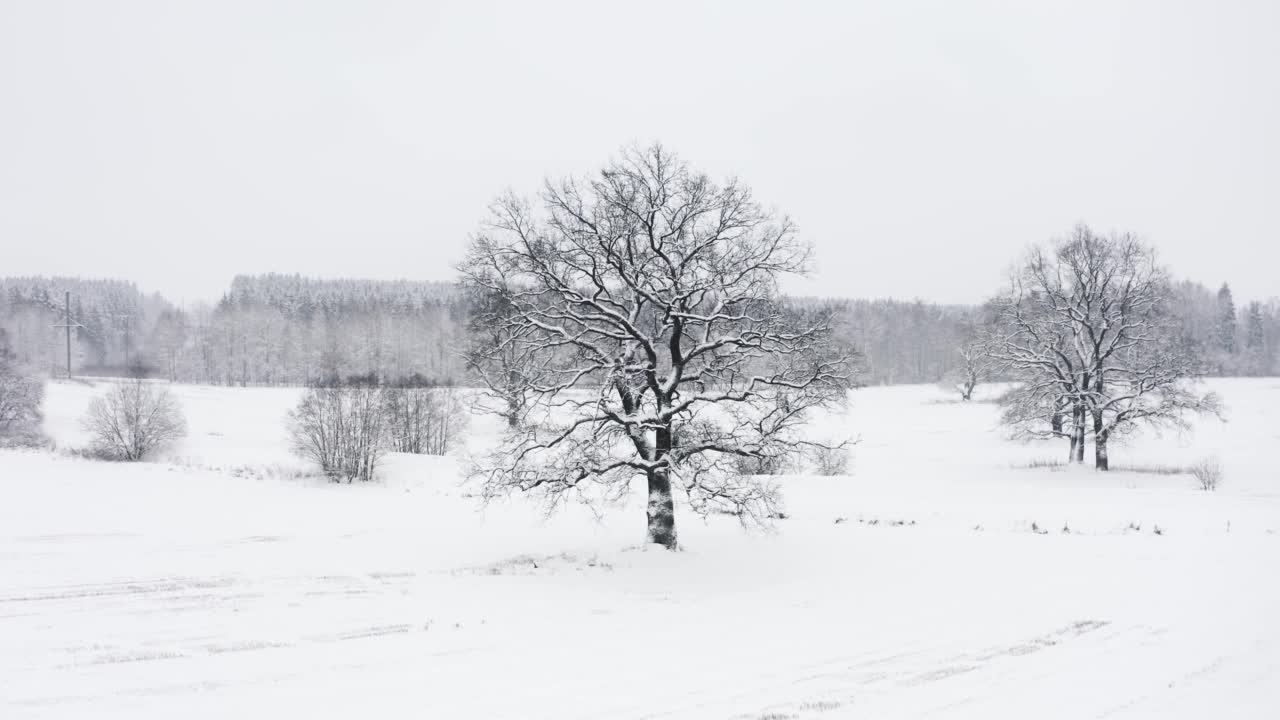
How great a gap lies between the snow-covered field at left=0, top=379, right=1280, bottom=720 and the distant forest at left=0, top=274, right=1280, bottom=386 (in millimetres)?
47869

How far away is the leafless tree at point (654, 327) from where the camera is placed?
16562 mm

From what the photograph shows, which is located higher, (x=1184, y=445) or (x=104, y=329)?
(x=104, y=329)

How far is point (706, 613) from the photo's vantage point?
13.7m

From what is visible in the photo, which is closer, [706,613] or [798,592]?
[706,613]

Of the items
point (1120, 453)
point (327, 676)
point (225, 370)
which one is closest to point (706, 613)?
point (327, 676)

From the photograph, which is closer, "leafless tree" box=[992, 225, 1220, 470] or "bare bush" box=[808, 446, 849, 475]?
"leafless tree" box=[992, 225, 1220, 470]

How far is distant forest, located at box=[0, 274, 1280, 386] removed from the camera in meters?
86.9

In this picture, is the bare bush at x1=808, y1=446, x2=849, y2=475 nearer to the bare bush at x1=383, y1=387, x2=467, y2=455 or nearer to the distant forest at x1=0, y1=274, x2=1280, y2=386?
the bare bush at x1=383, y1=387, x2=467, y2=455

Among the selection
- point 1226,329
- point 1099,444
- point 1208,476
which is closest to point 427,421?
point 1099,444

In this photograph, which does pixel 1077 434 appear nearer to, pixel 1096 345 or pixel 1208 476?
pixel 1096 345

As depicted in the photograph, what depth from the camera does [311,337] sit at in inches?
3691

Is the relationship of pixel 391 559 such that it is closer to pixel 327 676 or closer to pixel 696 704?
pixel 327 676

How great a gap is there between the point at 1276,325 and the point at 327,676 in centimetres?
15906

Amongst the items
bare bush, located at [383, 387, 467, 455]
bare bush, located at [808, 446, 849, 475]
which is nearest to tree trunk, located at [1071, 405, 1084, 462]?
bare bush, located at [808, 446, 849, 475]
